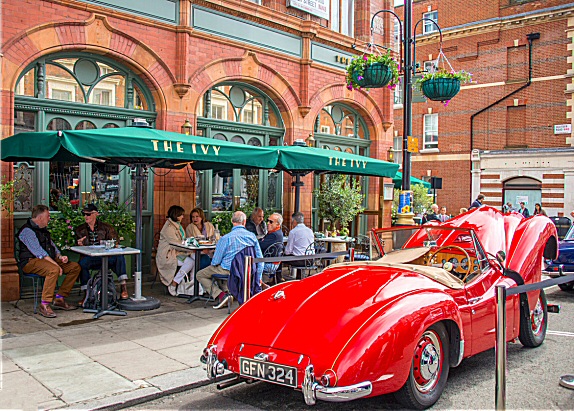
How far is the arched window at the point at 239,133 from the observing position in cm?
1181

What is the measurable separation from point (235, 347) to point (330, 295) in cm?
97

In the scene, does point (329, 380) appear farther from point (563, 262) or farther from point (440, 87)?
point (440, 87)

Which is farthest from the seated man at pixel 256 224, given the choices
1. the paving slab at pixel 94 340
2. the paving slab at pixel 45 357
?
the paving slab at pixel 45 357

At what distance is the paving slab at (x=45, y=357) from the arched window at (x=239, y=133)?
5903 mm

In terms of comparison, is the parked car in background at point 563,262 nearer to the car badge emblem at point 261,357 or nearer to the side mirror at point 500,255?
the side mirror at point 500,255

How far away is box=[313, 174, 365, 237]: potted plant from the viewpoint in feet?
45.8

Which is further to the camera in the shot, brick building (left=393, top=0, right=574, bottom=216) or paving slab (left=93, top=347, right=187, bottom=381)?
brick building (left=393, top=0, right=574, bottom=216)

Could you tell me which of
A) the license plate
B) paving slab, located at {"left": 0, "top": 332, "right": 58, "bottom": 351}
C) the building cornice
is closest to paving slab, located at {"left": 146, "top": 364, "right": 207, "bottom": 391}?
the license plate

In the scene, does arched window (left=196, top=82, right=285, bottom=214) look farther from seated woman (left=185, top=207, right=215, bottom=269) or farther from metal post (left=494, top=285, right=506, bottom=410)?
metal post (left=494, top=285, right=506, bottom=410)

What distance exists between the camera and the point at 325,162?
9.92 metres

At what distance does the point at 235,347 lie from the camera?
4.64 metres

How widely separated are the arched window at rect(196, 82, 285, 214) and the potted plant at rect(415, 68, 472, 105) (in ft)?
11.5

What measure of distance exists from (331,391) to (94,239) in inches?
227

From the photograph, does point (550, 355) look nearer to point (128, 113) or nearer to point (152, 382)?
point (152, 382)
